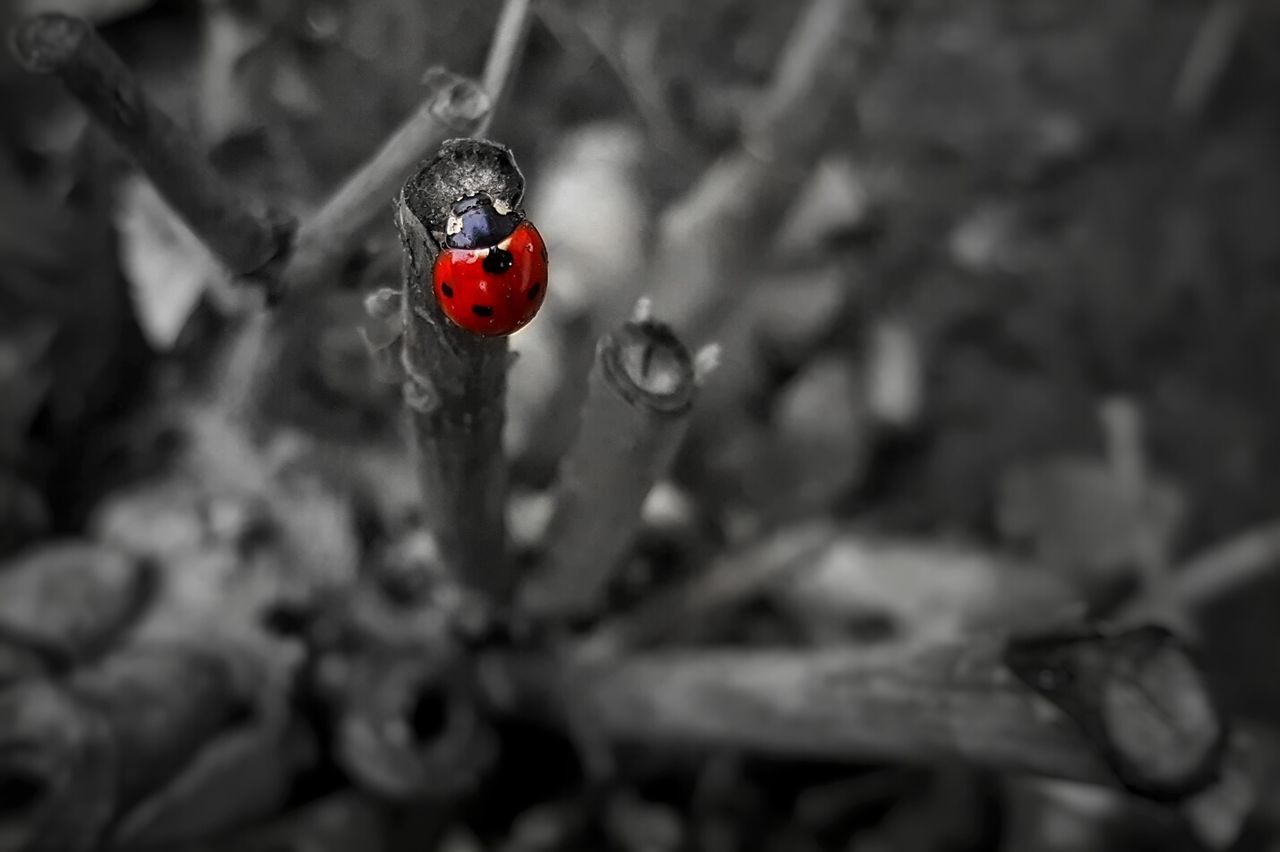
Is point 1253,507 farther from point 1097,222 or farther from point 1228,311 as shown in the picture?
point 1097,222

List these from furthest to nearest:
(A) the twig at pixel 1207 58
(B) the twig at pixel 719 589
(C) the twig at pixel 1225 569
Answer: (A) the twig at pixel 1207 58, (C) the twig at pixel 1225 569, (B) the twig at pixel 719 589

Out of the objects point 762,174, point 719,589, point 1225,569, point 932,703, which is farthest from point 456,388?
point 1225,569

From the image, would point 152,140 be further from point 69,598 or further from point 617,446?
point 69,598

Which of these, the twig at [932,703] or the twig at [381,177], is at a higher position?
the twig at [381,177]

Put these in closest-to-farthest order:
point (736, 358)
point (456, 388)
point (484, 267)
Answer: point (484, 267) → point (456, 388) → point (736, 358)

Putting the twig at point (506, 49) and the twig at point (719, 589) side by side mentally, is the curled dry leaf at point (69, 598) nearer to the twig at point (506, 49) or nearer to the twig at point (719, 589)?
the twig at point (719, 589)

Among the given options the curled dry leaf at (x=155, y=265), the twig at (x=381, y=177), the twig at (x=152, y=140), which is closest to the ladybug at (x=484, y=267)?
the twig at (x=381, y=177)
